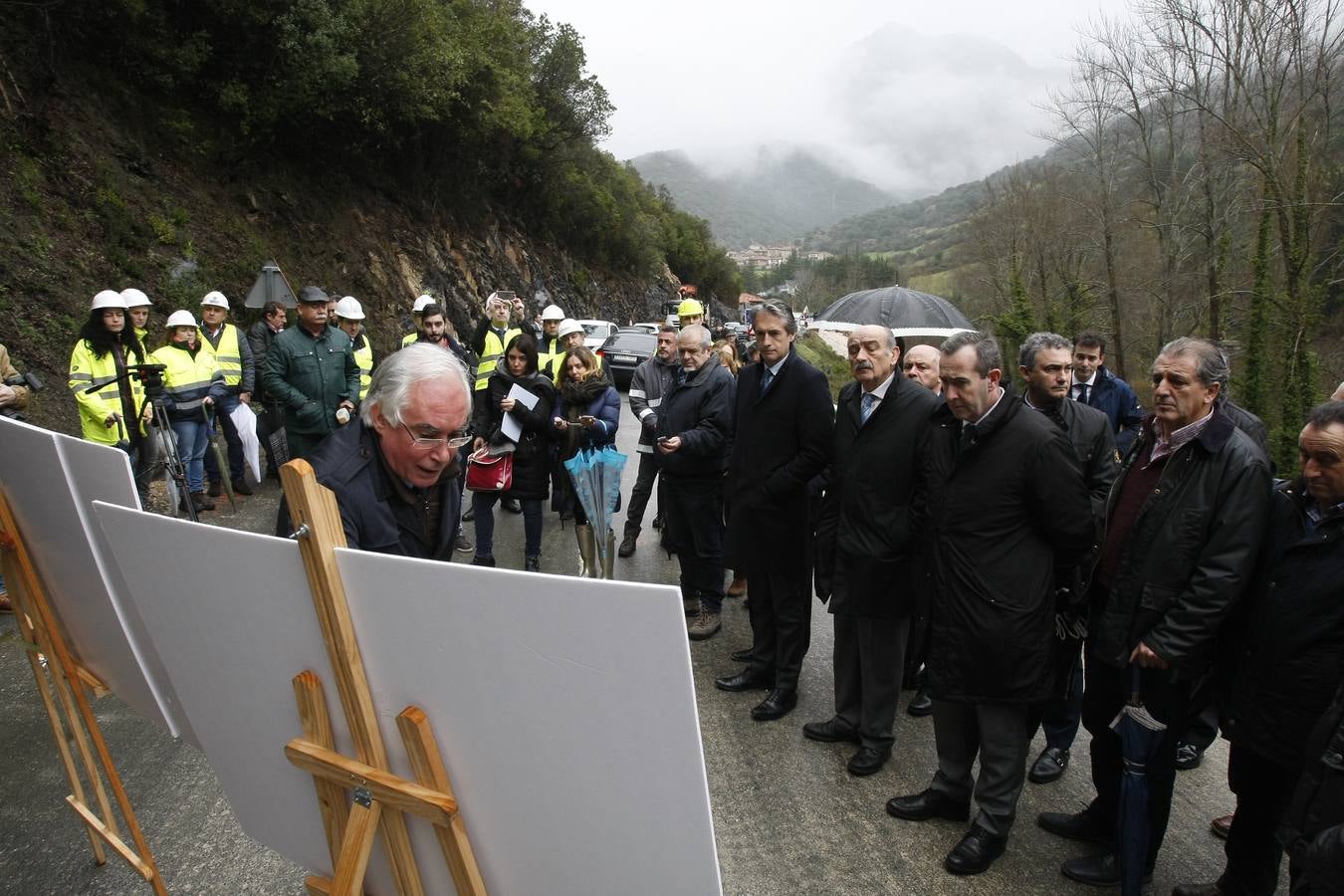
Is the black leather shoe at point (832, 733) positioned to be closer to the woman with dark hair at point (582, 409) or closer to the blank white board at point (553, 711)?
the woman with dark hair at point (582, 409)

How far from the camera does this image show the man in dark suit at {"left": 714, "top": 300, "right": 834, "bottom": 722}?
4.06 m

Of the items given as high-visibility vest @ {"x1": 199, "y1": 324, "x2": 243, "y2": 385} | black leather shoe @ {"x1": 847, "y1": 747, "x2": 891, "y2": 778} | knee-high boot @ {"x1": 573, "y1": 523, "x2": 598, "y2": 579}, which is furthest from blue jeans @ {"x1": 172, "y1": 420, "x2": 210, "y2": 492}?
black leather shoe @ {"x1": 847, "y1": 747, "x2": 891, "y2": 778}

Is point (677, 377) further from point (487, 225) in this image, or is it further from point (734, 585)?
point (487, 225)

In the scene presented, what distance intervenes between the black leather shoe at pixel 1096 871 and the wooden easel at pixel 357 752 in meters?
2.53

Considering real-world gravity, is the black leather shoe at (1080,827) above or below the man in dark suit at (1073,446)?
below

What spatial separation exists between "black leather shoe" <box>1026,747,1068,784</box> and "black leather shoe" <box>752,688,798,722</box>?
3.90 ft

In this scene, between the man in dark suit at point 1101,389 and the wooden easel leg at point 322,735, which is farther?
the man in dark suit at point 1101,389

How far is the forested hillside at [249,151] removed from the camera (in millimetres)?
10430

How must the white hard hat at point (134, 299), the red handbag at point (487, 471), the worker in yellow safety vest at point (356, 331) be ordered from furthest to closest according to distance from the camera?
the worker in yellow safety vest at point (356, 331) → the white hard hat at point (134, 299) → the red handbag at point (487, 471)


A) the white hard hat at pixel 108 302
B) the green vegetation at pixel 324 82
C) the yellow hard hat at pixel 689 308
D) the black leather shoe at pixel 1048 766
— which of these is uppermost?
the green vegetation at pixel 324 82

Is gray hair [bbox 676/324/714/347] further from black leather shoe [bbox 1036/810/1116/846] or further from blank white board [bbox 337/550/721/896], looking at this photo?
blank white board [bbox 337/550/721/896]

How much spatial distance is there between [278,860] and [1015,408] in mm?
3267

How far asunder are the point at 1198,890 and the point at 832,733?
1.56 meters

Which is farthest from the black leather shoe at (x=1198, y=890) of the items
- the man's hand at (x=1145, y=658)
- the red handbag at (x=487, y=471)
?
the red handbag at (x=487, y=471)
